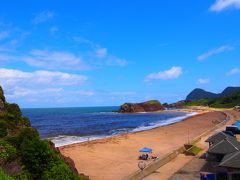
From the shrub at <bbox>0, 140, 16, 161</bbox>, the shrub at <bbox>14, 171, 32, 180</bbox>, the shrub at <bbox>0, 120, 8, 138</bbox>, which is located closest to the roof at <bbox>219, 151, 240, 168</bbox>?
the shrub at <bbox>14, 171, 32, 180</bbox>

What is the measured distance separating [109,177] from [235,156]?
8.72 meters

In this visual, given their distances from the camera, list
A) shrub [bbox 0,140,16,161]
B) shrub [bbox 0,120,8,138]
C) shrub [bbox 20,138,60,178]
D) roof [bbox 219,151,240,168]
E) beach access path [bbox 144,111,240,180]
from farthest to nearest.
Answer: beach access path [bbox 144,111,240,180]
roof [bbox 219,151,240,168]
shrub [bbox 0,120,8,138]
shrub [bbox 0,140,16,161]
shrub [bbox 20,138,60,178]

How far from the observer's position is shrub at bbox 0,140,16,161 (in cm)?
1296

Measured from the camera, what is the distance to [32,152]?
12.7 meters

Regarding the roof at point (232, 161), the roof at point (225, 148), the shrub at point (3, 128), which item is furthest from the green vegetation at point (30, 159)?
the roof at point (225, 148)

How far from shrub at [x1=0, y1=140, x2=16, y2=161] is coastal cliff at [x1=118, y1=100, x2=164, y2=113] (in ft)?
471

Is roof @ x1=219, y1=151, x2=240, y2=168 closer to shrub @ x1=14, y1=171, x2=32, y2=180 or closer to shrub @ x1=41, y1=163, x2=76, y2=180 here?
shrub @ x1=41, y1=163, x2=76, y2=180

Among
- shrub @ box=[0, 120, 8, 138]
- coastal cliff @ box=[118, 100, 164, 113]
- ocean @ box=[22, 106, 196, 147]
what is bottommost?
ocean @ box=[22, 106, 196, 147]

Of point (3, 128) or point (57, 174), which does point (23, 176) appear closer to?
point (57, 174)

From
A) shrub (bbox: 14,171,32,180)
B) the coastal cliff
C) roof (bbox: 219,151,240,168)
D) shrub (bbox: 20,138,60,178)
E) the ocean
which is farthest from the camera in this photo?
the coastal cliff

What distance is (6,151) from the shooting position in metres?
13.2

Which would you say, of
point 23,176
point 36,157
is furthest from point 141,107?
point 23,176

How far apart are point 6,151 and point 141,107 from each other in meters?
151

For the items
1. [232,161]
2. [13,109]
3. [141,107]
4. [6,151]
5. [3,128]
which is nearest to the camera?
[6,151]
